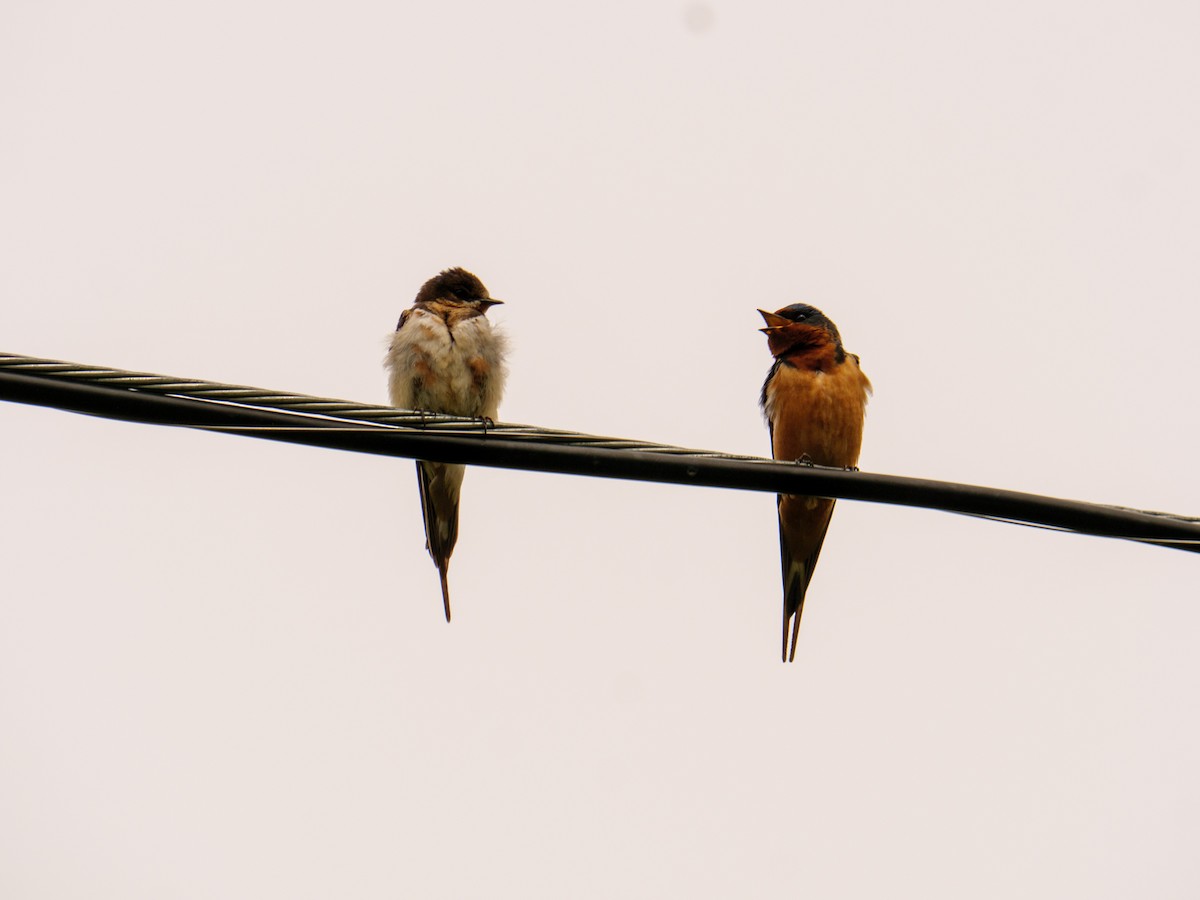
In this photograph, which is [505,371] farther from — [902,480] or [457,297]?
[902,480]

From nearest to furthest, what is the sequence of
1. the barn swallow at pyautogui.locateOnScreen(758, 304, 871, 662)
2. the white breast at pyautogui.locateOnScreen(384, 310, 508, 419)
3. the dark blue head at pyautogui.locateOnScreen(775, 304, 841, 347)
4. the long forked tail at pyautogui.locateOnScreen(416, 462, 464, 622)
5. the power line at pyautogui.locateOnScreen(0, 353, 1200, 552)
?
the power line at pyautogui.locateOnScreen(0, 353, 1200, 552) → the white breast at pyautogui.locateOnScreen(384, 310, 508, 419) → the barn swallow at pyautogui.locateOnScreen(758, 304, 871, 662) → the long forked tail at pyautogui.locateOnScreen(416, 462, 464, 622) → the dark blue head at pyautogui.locateOnScreen(775, 304, 841, 347)

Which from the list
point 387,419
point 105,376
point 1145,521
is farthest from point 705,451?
point 105,376

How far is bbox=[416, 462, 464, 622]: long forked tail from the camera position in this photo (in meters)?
8.51

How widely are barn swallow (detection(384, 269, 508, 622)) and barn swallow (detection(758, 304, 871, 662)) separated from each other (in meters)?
1.94

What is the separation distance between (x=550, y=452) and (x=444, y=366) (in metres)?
3.75

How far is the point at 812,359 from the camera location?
8398 millimetres

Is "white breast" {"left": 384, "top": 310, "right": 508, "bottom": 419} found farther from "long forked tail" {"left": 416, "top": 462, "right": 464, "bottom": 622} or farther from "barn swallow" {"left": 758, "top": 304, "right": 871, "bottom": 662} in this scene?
"barn swallow" {"left": 758, "top": 304, "right": 871, "bottom": 662}

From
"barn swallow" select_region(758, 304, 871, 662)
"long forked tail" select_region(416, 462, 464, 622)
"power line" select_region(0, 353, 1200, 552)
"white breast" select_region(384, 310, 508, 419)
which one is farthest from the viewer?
"long forked tail" select_region(416, 462, 464, 622)

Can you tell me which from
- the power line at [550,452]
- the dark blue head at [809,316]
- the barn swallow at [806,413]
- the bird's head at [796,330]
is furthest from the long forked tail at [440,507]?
the power line at [550,452]

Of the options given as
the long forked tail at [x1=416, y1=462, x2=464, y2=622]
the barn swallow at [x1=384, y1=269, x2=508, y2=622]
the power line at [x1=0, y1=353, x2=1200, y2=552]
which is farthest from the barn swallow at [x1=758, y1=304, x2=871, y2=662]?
the power line at [x1=0, y1=353, x2=1200, y2=552]

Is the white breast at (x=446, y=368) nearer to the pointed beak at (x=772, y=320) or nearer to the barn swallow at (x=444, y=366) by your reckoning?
the barn swallow at (x=444, y=366)

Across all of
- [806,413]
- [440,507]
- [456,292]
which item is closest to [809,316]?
[806,413]

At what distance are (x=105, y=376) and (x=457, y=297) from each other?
499 cm

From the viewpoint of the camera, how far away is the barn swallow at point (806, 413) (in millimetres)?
8133
